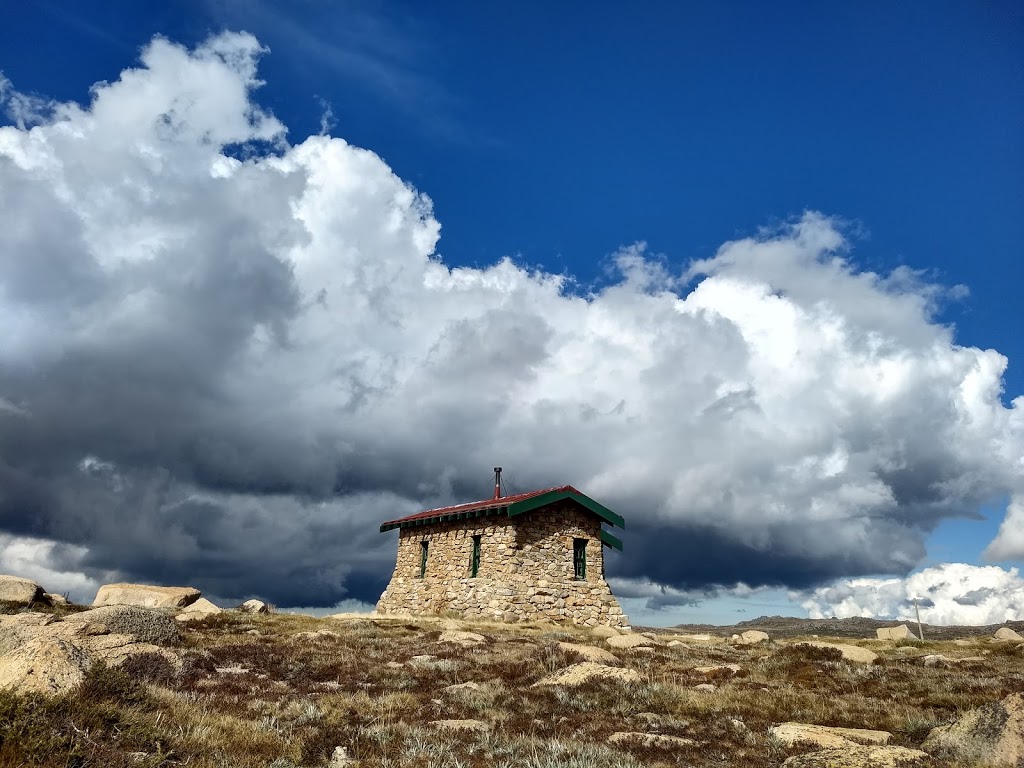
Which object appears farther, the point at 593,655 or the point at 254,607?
the point at 254,607

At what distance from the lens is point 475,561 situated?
32.8 meters

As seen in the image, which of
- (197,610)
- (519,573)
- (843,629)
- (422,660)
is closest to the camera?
(422,660)

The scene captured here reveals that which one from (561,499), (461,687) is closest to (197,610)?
(561,499)

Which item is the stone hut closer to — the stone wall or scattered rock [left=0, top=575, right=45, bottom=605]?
the stone wall

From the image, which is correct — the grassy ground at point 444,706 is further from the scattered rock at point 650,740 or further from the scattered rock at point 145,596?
the scattered rock at point 145,596

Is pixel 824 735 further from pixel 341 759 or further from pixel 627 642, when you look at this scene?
pixel 627 642

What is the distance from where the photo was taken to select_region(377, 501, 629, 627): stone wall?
102ft

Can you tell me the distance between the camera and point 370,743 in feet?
27.3

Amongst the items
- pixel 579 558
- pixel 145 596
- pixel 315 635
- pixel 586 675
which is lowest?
pixel 586 675

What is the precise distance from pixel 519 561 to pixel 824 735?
23133 mm

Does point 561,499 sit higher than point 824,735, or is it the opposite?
point 561,499

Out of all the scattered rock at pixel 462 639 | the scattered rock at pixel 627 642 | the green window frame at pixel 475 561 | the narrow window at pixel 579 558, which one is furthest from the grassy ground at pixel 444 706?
the narrow window at pixel 579 558

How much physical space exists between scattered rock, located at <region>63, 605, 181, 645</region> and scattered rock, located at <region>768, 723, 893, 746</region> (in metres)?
14.0

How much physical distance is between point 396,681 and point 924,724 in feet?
30.2
